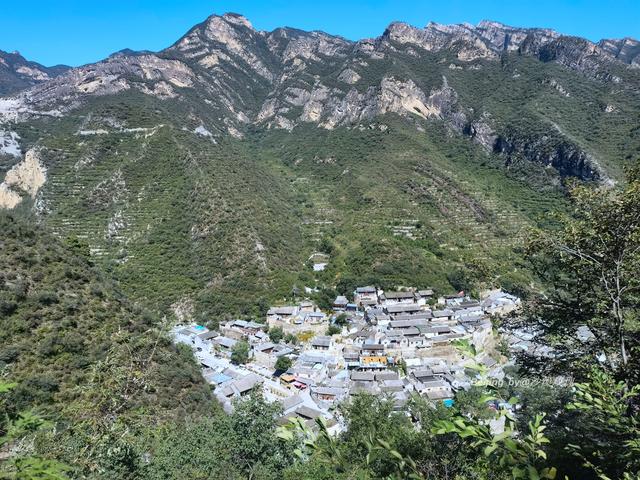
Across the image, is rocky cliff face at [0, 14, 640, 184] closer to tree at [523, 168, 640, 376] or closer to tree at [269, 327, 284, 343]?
tree at [269, 327, 284, 343]

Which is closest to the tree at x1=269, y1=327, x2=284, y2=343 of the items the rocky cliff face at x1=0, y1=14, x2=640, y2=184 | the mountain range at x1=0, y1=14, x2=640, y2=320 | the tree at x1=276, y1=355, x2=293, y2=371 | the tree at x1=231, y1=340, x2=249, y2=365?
the tree at x1=231, y1=340, x2=249, y2=365

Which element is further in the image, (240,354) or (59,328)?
(240,354)

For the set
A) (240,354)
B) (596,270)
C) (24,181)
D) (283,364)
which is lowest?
(283,364)

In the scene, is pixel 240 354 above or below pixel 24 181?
below

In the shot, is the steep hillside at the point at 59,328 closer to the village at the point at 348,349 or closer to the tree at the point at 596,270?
the village at the point at 348,349

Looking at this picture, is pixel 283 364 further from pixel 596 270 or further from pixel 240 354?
pixel 596 270

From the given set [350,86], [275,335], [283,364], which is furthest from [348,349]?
A: [350,86]
